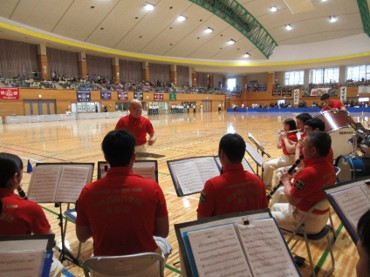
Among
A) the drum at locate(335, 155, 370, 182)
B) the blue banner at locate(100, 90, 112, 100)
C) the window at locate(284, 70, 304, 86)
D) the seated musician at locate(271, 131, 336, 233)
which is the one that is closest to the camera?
the seated musician at locate(271, 131, 336, 233)

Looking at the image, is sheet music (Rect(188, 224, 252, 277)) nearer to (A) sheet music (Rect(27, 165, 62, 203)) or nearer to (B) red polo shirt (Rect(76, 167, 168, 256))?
(B) red polo shirt (Rect(76, 167, 168, 256))

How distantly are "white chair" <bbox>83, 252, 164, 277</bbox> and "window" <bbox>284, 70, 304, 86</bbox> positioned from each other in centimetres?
4397

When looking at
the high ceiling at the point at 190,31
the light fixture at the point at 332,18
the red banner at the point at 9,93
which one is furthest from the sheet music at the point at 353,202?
the light fixture at the point at 332,18

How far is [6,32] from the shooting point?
22.0 m

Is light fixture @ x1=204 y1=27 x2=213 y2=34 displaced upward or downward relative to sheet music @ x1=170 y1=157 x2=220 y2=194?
upward

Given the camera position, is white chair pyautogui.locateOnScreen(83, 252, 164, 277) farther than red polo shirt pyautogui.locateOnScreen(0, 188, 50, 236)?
No

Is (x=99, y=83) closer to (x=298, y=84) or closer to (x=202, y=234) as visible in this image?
(x=298, y=84)

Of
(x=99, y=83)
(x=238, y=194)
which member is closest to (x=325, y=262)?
(x=238, y=194)

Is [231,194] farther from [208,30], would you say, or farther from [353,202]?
[208,30]

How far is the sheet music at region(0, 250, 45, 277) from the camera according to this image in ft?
4.30

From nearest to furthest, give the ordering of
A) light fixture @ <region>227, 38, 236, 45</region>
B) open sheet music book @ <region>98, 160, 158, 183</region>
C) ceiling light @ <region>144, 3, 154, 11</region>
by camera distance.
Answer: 1. open sheet music book @ <region>98, 160, 158, 183</region>
2. ceiling light @ <region>144, 3, 154, 11</region>
3. light fixture @ <region>227, 38, 236, 45</region>

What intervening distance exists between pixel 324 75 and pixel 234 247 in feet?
142

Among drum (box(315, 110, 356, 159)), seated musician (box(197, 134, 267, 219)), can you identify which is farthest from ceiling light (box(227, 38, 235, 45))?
seated musician (box(197, 134, 267, 219))

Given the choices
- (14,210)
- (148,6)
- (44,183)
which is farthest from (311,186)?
(148,6)
